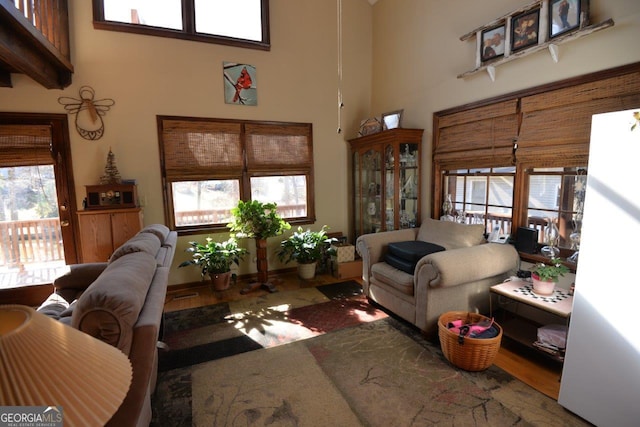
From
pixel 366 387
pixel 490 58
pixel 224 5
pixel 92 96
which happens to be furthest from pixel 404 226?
pixel 92 96

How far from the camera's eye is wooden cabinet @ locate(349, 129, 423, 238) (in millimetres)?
3840

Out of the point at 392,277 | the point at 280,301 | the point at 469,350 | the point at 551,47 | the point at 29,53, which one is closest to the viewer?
the point at 469,350

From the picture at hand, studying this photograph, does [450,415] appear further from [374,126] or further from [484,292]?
[374,126]

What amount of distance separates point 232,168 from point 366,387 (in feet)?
10.1

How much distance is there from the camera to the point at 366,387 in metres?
2.13

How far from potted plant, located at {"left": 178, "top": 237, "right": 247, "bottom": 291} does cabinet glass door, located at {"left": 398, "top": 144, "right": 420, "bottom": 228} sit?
2140mm

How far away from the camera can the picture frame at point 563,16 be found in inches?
90.2

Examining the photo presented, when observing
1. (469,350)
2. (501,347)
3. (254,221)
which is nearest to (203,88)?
(254,221)

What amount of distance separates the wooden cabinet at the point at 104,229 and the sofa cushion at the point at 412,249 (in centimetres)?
278

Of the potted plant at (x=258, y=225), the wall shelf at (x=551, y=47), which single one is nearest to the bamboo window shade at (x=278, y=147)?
the potted plant at (x=258, y=225)

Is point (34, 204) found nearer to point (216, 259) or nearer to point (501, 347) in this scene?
point (216, 259)

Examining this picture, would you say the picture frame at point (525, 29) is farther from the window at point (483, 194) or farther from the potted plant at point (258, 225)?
the potted plant at point (258, 225)

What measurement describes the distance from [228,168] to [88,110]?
1.63 meters

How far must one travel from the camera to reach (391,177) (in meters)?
3.99
